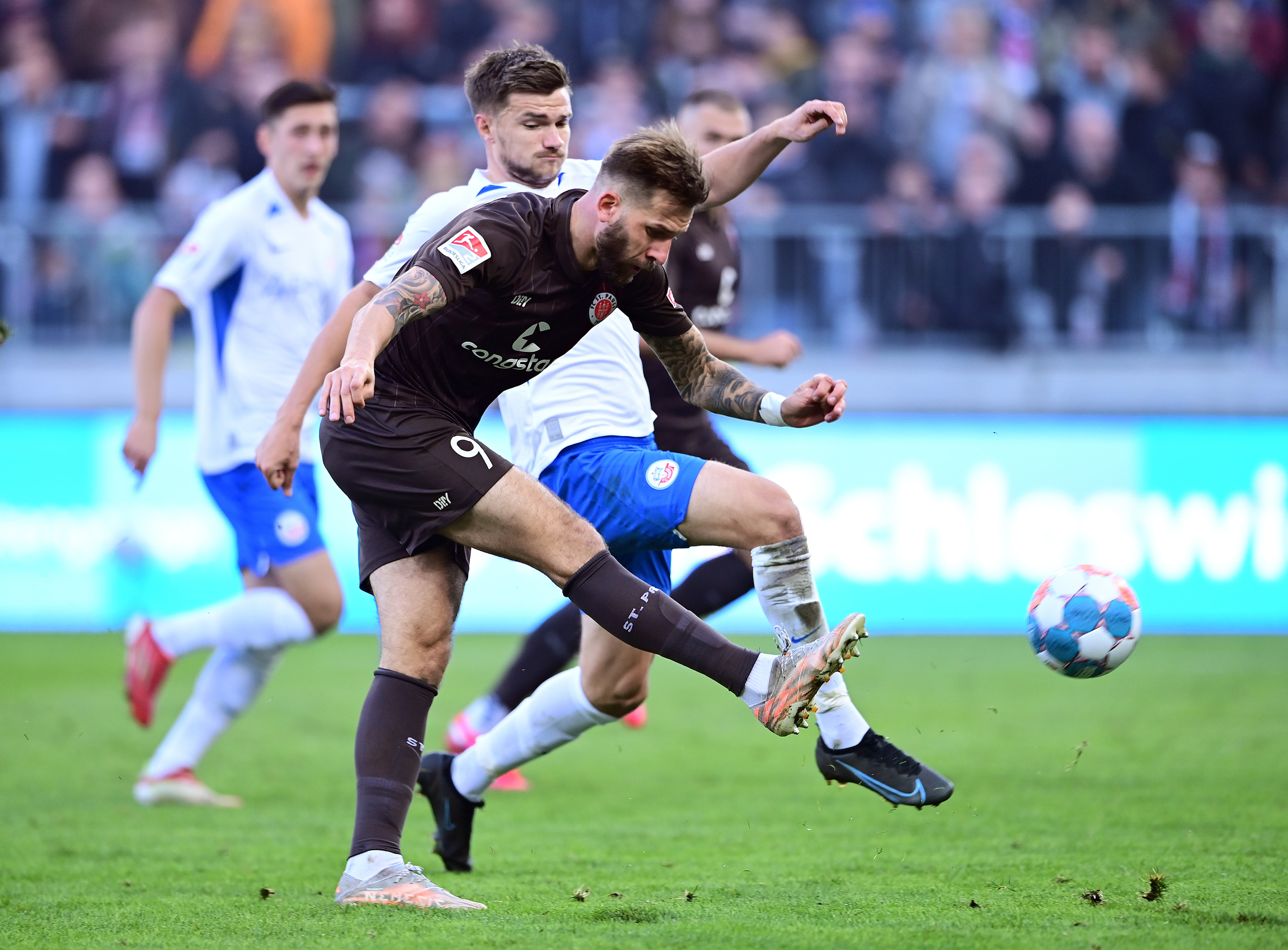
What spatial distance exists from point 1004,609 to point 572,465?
7019 millimetres

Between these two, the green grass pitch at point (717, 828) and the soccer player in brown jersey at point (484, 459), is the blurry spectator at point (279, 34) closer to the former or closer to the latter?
the green grass pitch at point (717, 828)

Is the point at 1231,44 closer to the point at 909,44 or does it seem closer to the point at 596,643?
the point at 909,44

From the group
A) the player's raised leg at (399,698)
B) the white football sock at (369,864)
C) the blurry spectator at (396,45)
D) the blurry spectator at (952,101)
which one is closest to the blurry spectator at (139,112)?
the blurry spectator at (396,45)

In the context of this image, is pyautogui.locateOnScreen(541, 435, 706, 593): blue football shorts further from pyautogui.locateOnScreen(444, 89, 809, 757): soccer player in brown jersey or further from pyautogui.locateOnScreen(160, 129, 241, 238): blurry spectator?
pyautogui.locateOnScreen(160, 129, 241, 238): blurry spectator

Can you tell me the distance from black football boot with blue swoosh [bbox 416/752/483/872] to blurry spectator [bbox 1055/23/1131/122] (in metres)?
10.1

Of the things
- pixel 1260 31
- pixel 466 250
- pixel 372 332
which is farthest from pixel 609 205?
pixel 1260 31

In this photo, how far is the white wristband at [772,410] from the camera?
432cm

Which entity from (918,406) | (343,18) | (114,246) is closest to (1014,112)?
(918,406)

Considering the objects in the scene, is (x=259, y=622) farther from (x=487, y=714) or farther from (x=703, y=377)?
(x=703, y=377)

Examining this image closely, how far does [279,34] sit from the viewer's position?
1350 cm

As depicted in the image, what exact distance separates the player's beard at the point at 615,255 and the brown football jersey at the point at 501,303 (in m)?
0.07

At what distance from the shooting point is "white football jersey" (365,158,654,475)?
4605 millimetres

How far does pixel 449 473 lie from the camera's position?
4.03 metres

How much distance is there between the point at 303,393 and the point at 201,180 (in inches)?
339
